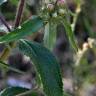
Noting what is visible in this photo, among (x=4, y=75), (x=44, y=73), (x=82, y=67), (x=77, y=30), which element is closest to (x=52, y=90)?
(x=44, y=73)

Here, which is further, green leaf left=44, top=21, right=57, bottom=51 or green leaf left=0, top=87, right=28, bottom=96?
green leaf left=0, top=87, right=28, bottom=96

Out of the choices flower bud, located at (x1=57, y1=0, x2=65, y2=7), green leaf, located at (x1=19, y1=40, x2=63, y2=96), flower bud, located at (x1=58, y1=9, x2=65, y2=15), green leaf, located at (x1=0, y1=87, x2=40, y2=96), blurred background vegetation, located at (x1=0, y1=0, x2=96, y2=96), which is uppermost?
flower bud, located at (x1=57, y1=0, x2=65, y2=7)

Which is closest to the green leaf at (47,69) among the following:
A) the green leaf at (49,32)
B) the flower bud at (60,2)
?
the green leaf at (49,32)

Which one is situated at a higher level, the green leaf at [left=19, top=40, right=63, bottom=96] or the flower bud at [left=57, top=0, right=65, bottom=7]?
the flower bud at [left=57, top=0, right=65, bottom=7]

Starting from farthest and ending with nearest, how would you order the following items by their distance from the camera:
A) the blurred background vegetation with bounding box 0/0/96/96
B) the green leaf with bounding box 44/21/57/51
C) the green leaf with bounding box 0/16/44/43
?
1. the blurred background vegetation with bounding box 0/0/96/96
2. the green leaf with bounding box 44/21/57/51
3. the green leaf with bounding box 0/16/44/43

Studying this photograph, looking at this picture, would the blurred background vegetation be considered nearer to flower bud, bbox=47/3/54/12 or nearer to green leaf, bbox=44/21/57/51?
green leaf, bbox=44/21/57/51

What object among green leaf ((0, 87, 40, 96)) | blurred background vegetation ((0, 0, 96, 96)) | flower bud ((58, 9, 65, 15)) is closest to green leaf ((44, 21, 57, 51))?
flower bud ((58, 9, 65, 15))

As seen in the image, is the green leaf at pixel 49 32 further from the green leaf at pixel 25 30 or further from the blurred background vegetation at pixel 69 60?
the blurred background vegetation at pixel 69 60
